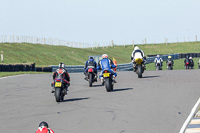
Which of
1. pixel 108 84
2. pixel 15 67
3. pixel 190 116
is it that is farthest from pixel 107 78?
pixel 15 67

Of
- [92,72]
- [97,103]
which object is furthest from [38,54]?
[97,103]

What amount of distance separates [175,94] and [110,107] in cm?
352

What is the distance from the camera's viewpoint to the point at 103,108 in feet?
42.7

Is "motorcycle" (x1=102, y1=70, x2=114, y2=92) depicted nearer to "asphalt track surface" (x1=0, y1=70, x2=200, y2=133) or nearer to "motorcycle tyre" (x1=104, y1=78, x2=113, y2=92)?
"motorcycle tyre" (x1=104, y1=78, x2=113, y2=92)

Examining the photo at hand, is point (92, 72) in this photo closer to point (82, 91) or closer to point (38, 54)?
point (82, 91)

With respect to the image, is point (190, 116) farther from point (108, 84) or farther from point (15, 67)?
point (15, 67)

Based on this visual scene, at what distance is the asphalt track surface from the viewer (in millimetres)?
10281

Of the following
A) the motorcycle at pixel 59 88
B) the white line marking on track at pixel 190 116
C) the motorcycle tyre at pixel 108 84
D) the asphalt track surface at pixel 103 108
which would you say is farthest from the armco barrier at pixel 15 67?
the white line marking on track at pixel 190 116

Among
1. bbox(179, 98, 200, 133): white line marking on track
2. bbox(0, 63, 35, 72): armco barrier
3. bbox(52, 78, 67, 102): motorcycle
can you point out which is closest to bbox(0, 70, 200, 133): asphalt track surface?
bbox(179, 98, 200, 133): white line marking on track

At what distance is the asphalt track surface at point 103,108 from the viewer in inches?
405

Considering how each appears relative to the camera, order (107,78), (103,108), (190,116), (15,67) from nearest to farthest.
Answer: (190,116)
(103,108)
(107,78)
(15,67)

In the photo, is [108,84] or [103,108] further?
[108,84]

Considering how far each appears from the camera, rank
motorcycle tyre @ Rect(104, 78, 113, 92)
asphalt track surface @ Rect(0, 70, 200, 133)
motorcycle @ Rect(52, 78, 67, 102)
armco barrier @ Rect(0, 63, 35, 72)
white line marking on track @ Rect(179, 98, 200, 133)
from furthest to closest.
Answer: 1. armco barrier @ Rect(0, 63, 35, 72)
2. motorcycle tyre @ Rect(104, 78, 113, 92)
3. motorcycle @ Rect(52, 78, 67, 102)
4. asphalt track surface @ Rect(0, 70, 200, 133)
5. white line marking on track @ Rect(179, 98, 200, 133)

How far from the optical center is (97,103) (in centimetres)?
1414
